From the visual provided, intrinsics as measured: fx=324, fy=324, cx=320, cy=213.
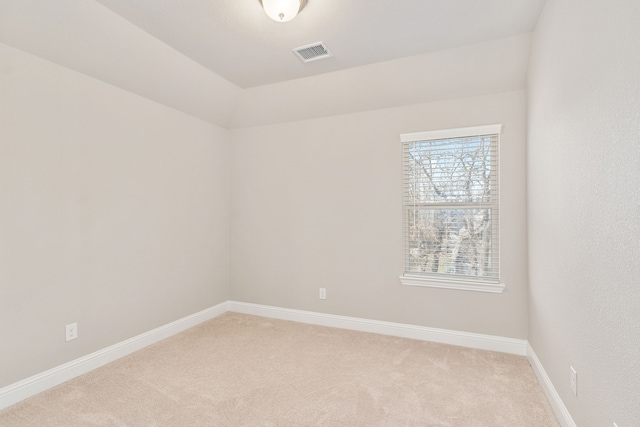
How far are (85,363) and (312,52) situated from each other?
3202mm

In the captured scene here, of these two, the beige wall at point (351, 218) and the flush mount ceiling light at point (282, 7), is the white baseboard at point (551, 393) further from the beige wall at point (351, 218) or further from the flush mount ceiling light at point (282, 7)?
the flush mount ceiling light at point (282, 7)

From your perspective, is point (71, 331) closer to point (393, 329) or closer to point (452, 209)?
point (393, 329)

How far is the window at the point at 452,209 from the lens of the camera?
3.05m

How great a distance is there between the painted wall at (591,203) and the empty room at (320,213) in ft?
0.05

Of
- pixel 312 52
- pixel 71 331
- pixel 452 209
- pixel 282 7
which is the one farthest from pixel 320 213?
pixel 71 331

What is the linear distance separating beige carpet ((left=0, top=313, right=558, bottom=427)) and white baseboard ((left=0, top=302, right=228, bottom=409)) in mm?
64

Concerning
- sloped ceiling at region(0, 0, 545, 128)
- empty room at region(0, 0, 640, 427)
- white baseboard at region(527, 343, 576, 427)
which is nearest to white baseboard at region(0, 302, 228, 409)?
empty room at region(0, 0, 640, 427)

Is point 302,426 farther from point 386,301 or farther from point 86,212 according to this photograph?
point 86,212

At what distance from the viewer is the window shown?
3047mm

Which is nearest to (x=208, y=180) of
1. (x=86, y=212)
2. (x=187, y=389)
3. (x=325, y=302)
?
(x=86, y=212)

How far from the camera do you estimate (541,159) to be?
7.64ft

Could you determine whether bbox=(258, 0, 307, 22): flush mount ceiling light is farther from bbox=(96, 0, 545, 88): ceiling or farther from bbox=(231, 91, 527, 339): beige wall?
bbox=(231, 91, 527, 339): beige wall

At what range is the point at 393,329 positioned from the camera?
337cm

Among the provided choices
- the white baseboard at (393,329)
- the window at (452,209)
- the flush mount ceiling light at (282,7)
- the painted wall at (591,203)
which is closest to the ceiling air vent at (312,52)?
the flush mount ceiling light at (282,7)
